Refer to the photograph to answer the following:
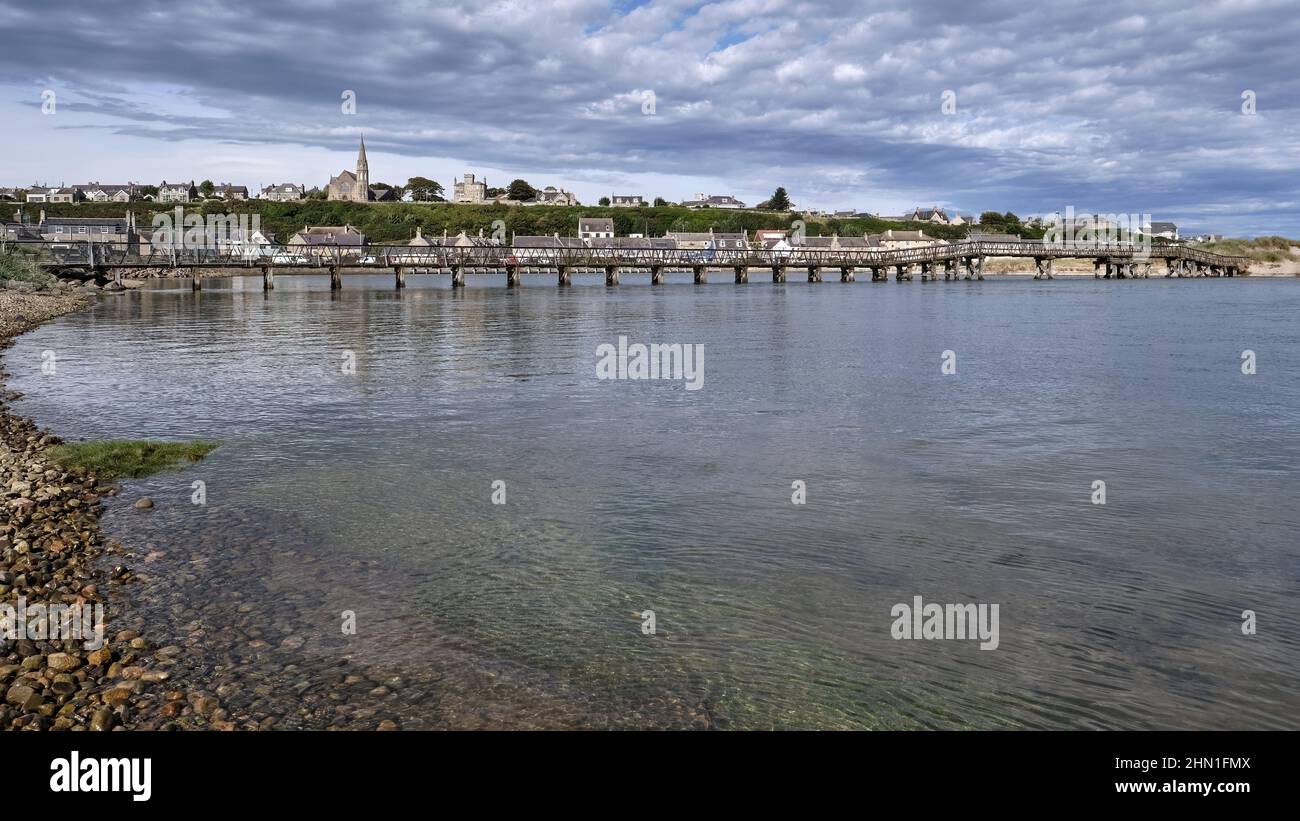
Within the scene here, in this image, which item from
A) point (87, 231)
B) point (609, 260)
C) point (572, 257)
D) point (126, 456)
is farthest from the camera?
point (87, 231)

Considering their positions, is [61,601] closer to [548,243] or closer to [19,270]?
[19,270]

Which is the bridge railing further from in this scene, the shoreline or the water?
the shoreline

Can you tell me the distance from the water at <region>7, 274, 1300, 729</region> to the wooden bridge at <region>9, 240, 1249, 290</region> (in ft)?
224

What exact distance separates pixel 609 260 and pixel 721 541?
340ft

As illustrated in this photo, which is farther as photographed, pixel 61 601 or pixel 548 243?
pixel 548 243

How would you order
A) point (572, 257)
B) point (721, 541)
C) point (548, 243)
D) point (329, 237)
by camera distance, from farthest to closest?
point (329, 237), point (548, 243), point (572, 257), point (721, 541)

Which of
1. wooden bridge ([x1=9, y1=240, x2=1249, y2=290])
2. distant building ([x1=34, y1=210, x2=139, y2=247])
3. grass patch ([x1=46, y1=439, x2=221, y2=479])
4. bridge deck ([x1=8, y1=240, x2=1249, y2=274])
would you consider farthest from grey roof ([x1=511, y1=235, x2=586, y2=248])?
grass patch ([x1=46, y1=439, x2=221, y2=479])

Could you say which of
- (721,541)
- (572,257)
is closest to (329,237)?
(572,257)

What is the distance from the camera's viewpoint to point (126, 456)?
17.7 meters

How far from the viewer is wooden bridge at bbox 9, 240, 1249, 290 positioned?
306ft

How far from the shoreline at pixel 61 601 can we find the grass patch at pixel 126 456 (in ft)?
1.33
